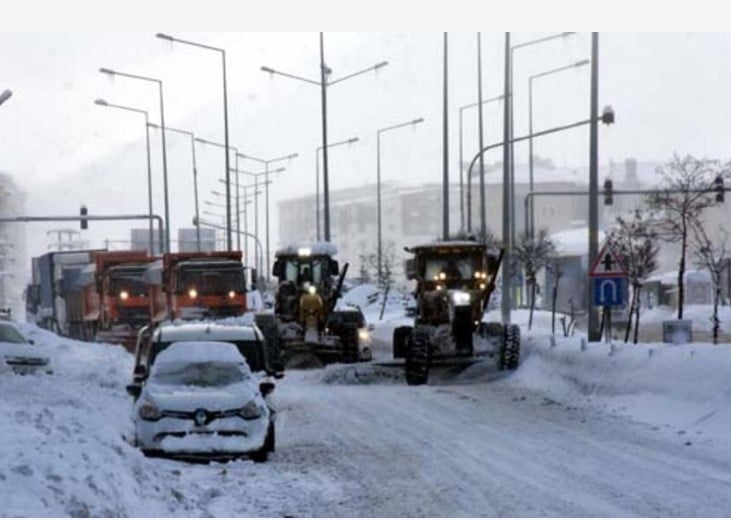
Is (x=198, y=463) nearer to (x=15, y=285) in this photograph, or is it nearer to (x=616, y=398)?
(x=616, y=398)

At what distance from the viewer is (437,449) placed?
56.3 ft

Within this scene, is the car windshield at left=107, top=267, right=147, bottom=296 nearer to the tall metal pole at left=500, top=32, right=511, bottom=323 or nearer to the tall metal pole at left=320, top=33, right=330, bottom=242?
the tall metal pole at left=320, top=33, right=330, bottom=242

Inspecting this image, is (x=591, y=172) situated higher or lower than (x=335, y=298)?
higher

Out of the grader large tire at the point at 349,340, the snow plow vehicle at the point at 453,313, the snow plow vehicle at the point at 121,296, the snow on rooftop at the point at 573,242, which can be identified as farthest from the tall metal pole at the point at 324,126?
the snow on rooftop at the point at 573,242

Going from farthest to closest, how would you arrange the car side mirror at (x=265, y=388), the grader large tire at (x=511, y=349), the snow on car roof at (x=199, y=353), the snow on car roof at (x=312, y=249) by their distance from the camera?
the snow on car roof at (x=312, y=249), the grader large tire at (x=511, y=349), the snow on car roof at (x=199, y=353), the car side mirror at (x=265, y=388)

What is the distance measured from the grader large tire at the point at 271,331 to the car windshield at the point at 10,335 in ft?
17.7

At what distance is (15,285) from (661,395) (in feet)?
452

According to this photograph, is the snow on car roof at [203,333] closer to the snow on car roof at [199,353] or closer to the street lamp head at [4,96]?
the snow on car roof at [199,353]

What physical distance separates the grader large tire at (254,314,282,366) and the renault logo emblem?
50.9 ft

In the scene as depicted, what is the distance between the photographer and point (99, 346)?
40.6 m

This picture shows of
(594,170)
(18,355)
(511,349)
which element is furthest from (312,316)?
(594,170)

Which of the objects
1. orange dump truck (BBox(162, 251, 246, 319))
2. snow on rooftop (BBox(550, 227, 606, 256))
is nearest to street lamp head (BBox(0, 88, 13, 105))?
orange dump truck (BBox(162, 251, 246, 319))

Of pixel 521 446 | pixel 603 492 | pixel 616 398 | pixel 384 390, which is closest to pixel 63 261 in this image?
pixel 384 390

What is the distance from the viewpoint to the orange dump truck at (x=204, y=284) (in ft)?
135
